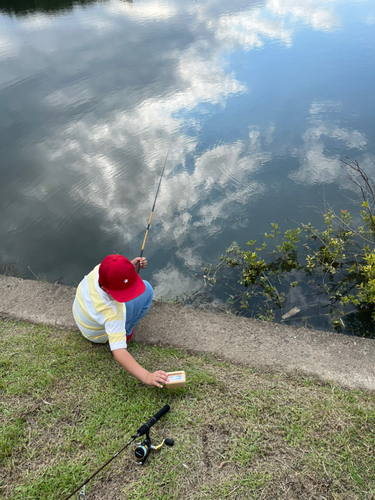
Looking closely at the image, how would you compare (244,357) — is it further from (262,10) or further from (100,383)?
(262,10)

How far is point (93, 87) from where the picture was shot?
8656mm

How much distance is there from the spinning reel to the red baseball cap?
0.84m

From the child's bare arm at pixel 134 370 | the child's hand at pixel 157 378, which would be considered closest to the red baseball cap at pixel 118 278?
the child's bare arm at pixel 134 370

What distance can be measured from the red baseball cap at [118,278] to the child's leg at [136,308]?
0.33 metres

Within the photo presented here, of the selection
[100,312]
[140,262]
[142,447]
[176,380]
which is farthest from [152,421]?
[140,262]

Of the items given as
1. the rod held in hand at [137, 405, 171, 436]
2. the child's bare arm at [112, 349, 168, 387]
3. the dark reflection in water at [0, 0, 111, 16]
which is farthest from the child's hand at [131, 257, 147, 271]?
the dark reflection in water at [0, 0, 111, 16]

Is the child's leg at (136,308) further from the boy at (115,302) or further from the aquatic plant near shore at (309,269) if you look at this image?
the aquatic plant near shore at (309,269)

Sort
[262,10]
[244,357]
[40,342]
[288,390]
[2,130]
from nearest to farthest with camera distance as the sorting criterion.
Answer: [288,390], [244,357], [40,342], [2,130], [262,10]

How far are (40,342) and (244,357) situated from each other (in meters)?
1.65

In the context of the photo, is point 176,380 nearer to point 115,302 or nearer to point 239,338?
point 115,302

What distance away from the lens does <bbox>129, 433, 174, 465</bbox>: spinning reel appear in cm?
198

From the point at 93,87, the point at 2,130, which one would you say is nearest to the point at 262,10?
the point at 93,87

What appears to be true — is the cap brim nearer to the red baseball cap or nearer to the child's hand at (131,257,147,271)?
the red baseball cap

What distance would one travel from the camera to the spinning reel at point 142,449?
198 cm
